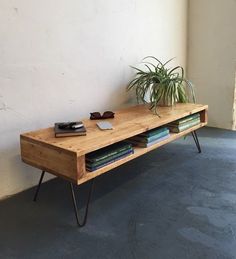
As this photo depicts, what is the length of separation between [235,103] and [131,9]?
1.60m

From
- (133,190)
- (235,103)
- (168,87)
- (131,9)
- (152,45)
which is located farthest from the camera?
(235,103)

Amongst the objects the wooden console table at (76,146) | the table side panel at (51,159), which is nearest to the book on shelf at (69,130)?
the wooden console table at (76,146)

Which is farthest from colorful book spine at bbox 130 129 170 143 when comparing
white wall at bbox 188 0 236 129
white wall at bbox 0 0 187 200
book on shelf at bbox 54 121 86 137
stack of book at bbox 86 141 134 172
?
white wall at bbox 188 0 236 129

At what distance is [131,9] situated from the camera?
2.83 meters

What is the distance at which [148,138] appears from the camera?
217 cm

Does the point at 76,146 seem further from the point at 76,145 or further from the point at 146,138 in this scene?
the point at 146,138

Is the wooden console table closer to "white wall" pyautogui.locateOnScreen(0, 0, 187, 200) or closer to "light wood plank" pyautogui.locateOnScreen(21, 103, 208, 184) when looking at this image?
"light wood plank" pyautogui.locateOnScreen(21, 103, 208, 184)

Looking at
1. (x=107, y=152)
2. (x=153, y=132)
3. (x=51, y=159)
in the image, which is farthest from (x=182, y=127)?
(x=51, y=159)

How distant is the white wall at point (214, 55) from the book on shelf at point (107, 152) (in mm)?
1959

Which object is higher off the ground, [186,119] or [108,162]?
[186,119]

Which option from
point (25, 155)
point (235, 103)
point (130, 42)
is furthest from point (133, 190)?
point (235, 103)

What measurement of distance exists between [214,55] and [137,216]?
7.65 feet

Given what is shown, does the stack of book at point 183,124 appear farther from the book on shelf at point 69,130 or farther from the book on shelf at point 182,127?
the book on shelf at point 69,130

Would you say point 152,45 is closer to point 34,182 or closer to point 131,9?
point 131,9
